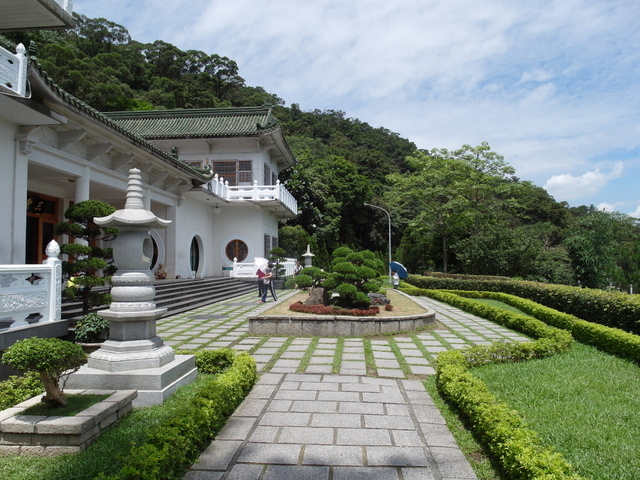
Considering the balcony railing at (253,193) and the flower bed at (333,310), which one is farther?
the balcony railing at (253,193)

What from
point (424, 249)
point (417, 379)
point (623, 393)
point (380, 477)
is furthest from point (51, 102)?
point (424, 249)

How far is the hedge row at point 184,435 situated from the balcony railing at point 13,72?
18.3ft

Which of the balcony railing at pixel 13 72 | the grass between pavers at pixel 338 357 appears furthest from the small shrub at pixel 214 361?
the balcony railing at pixel 13 72

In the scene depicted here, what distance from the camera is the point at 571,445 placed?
3.37 metres

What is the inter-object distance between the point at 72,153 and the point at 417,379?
371 inches

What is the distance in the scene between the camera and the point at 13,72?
6.68 m

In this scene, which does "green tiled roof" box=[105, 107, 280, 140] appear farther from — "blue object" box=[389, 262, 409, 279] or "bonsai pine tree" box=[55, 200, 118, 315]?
"bonsai pine tree" box=[55, 200, 118, 315]

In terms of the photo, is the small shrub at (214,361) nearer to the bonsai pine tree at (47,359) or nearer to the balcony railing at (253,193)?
the bonsai pine tree at (47,359)

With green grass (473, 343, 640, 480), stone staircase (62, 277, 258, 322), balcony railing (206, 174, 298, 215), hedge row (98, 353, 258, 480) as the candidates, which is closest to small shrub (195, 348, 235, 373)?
hedge row (98, 353, 258, 480)

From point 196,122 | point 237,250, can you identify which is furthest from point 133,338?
point 196,122

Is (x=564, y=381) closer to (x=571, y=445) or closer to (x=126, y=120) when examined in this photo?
(x=571, y=445)

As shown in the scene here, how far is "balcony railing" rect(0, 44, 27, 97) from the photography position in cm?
643

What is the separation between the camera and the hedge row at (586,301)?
817cm

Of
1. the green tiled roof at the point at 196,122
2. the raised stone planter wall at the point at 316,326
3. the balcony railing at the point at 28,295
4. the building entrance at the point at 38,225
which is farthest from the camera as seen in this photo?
the green tiled roof at the point at 196,122
